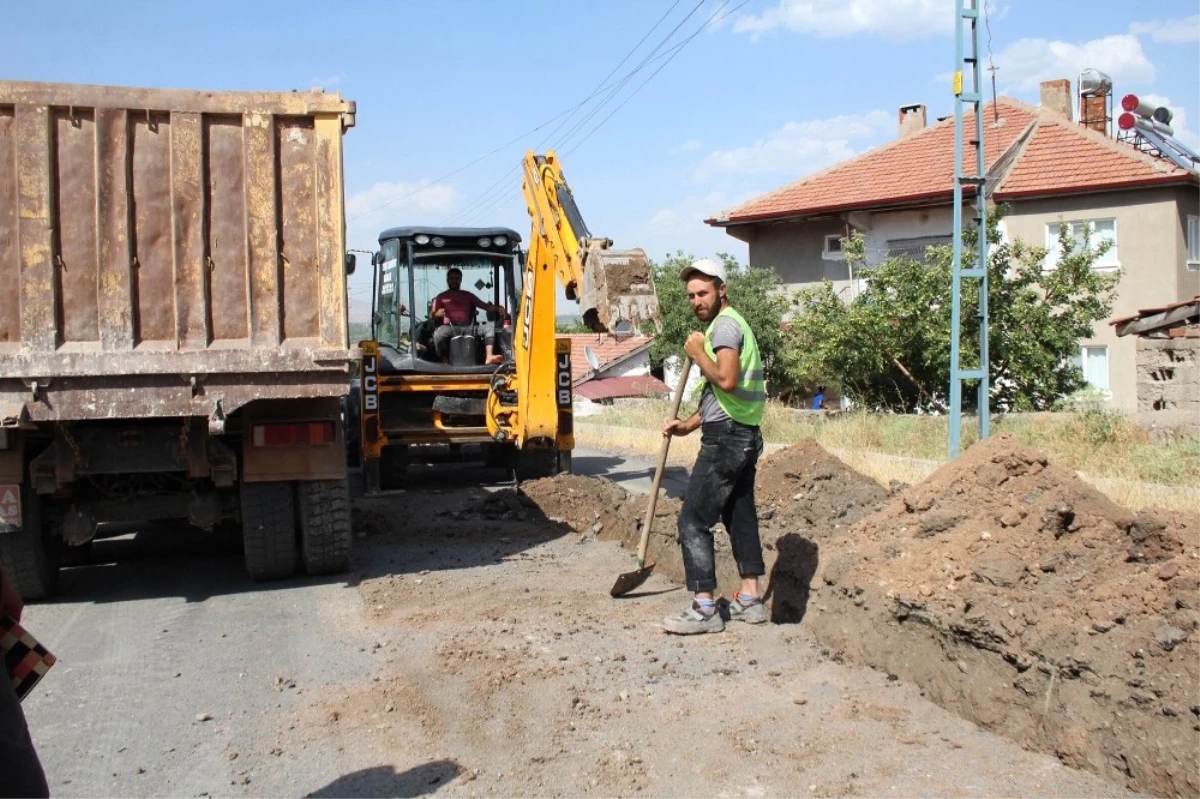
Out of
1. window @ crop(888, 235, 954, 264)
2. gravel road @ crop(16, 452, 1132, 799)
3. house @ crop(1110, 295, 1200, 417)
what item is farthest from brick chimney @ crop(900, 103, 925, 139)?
gravel road @ crop(16, 452, 1132, 799)

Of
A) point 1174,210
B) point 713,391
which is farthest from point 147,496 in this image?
point 1174,210

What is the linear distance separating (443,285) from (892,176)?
1591 centimetres

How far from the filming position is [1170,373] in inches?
522

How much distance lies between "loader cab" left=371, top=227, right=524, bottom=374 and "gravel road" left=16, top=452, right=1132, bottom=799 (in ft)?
16.4

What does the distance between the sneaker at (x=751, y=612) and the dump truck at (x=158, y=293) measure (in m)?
2.84

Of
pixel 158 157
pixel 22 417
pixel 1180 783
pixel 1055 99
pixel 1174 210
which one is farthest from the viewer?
pixel 1055 99

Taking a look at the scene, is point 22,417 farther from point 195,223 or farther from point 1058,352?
point 1058,352

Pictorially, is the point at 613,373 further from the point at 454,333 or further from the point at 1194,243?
the point at 454,333

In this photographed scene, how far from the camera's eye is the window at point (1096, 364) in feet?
75.7

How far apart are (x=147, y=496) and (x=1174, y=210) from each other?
20958 mm

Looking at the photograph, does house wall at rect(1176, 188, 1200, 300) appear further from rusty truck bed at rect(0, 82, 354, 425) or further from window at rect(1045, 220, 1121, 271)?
rusty truck bed at rect(0, 82, 354, 425)

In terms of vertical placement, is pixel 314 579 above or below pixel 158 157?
below

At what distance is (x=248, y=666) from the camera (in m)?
5.81

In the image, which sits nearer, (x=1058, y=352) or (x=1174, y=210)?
(x=1058, y=352)
